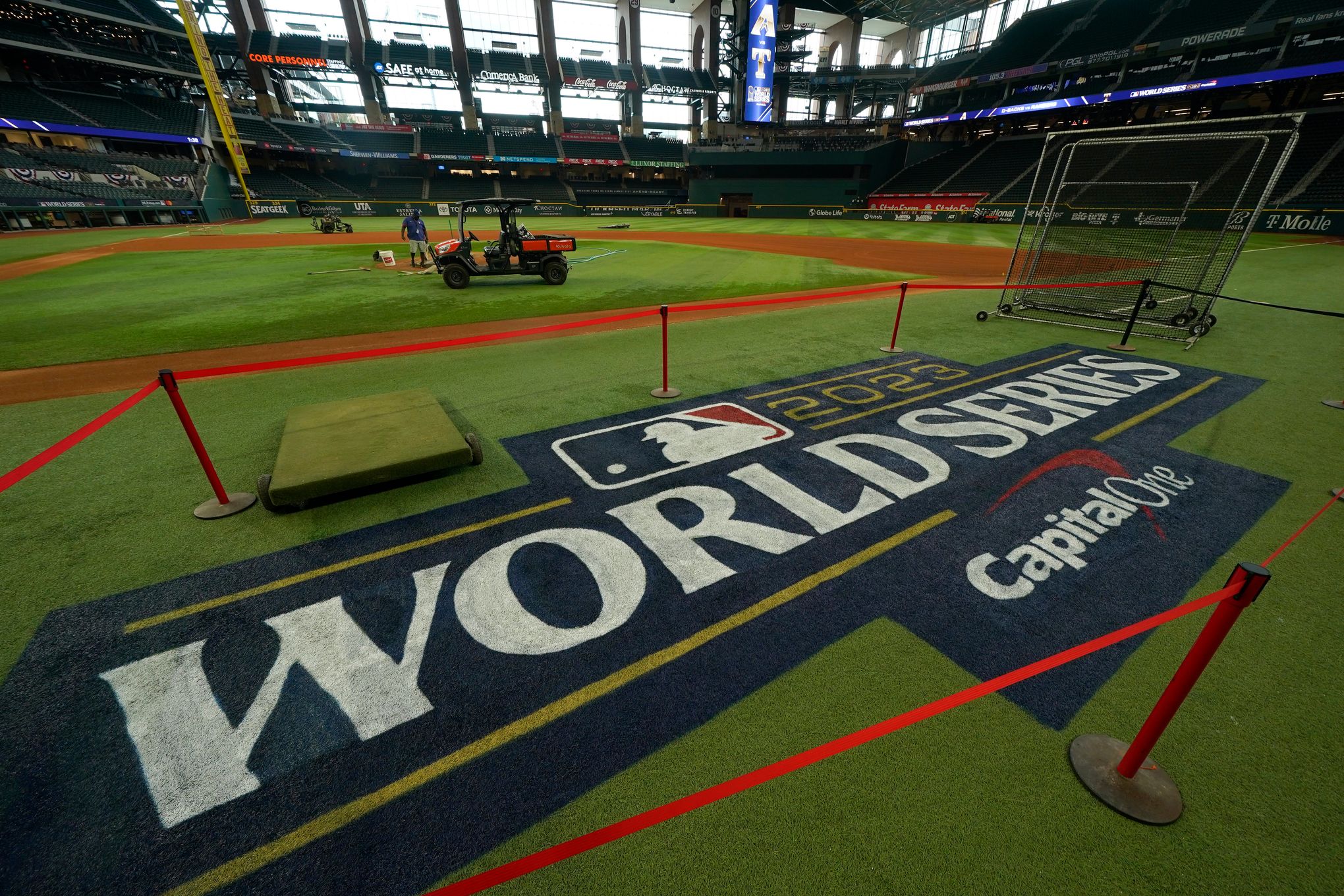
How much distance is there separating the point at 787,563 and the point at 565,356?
6.44 meters

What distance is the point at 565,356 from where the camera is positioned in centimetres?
938

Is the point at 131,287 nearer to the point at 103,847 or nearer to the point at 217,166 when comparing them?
the point at 103,847

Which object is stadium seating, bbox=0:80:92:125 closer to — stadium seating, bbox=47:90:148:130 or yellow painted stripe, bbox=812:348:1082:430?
stadium seating, bbox=47:90:148:130

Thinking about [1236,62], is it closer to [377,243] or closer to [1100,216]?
[1100,216]

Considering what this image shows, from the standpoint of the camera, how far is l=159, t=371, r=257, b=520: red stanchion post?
460 centimetres

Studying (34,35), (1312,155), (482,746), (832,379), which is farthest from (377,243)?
(1312,155)

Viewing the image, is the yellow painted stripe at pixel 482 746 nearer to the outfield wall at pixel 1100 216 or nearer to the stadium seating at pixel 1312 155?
the outfield wall at pixel 1100 216

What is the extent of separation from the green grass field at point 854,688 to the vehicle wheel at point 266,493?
141 millimetres

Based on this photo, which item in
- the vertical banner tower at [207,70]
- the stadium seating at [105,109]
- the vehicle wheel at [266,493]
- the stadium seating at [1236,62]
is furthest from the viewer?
the stadium seating at [105,109]

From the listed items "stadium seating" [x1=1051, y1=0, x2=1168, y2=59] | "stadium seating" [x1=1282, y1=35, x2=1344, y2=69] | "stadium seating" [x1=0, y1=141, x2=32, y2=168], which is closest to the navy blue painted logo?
"stadium seating" [x1=1282, y1=35, x2=1344, y2=69]

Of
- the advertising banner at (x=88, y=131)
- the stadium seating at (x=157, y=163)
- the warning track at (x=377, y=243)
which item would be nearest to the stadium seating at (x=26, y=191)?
the advertising banner at (x=88, y=131)

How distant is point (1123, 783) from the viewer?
8.63 feet

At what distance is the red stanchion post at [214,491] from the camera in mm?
4602

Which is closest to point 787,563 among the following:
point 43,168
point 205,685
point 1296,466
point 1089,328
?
point 205,685
